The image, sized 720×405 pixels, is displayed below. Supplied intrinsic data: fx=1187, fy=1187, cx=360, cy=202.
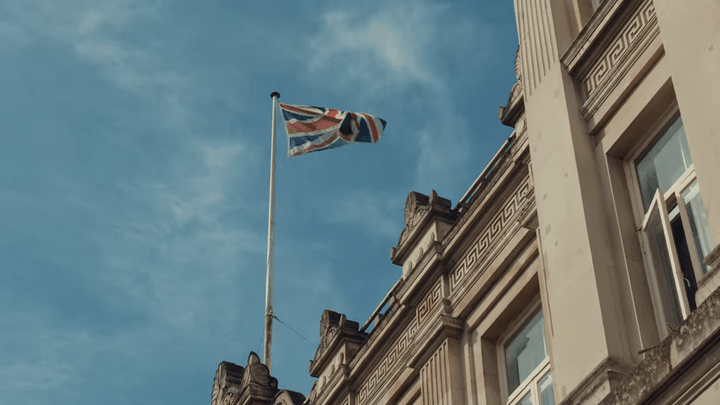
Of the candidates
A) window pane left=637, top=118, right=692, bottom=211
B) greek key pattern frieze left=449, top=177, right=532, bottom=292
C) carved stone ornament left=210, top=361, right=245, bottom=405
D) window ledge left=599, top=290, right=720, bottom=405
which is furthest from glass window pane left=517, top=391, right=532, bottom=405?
carved stone ornament left=210, top=361, right=245, bottom=405

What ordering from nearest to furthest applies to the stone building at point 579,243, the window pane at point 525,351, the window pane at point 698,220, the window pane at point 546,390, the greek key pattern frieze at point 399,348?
the stone building at point 579,243 < the window pane at point 698,220 < the window pane at point 546,390 < the window pane at point 525,351 < the greek key pattern frieze at point 399,348

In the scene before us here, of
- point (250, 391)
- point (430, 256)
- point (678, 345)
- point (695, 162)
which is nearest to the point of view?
point (678, 345)

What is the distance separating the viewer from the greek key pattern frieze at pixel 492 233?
54.8 ft

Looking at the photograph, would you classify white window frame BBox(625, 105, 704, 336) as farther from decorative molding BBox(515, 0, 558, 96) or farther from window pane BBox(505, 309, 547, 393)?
window pane BBox(505, 309, 547, 393)

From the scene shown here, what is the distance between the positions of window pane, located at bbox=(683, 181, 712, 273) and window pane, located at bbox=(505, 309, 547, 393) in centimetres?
354

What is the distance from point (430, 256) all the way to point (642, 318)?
6.20 m

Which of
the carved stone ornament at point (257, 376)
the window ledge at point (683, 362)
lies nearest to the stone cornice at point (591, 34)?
the window ledge at point (683, 362)

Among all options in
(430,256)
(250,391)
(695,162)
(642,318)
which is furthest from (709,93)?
(250,391)

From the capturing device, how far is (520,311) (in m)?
16.4

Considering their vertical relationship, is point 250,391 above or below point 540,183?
above

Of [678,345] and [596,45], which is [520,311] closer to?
[596,45]

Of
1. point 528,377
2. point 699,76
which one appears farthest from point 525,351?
point 699,76

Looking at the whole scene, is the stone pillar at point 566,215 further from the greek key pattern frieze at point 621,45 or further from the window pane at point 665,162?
the window pane at point 665,162

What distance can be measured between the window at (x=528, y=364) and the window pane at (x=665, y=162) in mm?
2780
